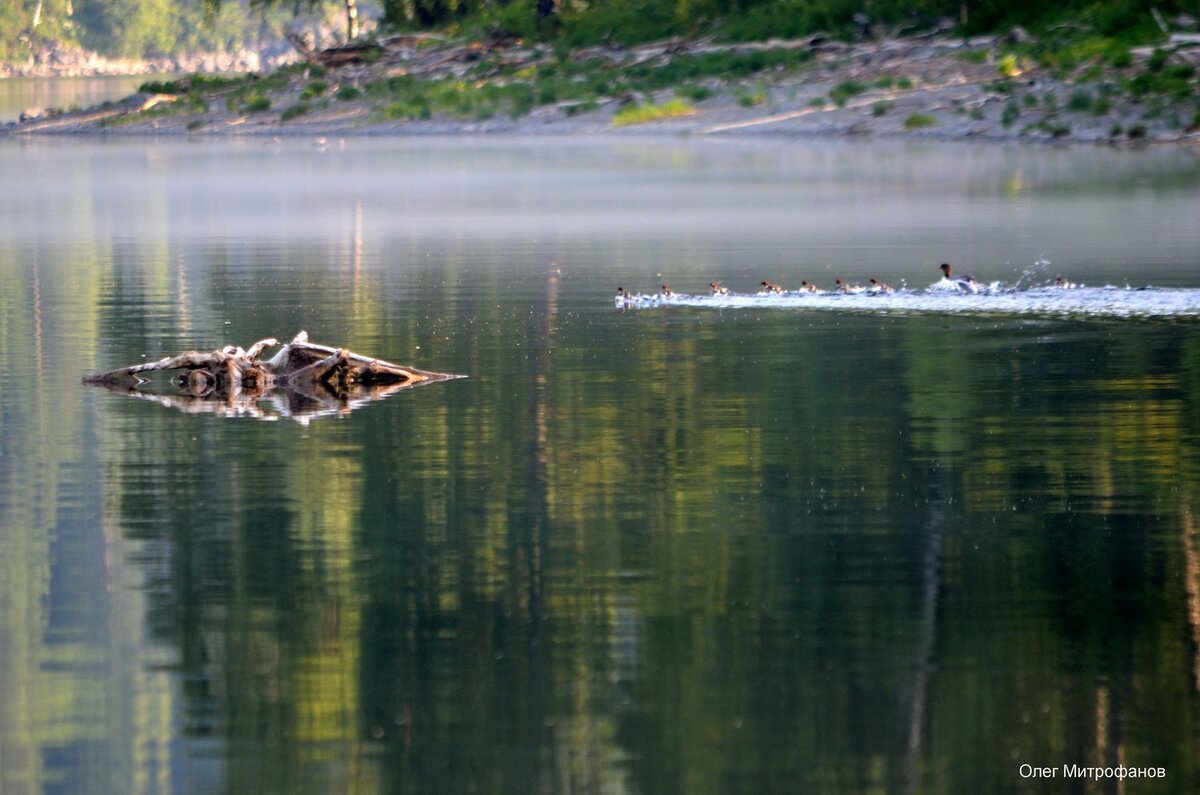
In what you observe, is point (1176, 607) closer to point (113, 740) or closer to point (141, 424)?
point (113, 740)

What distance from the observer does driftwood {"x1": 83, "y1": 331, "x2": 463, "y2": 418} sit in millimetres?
18797

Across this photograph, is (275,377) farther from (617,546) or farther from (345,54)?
(345,54)

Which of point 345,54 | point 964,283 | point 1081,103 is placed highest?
point 345,54

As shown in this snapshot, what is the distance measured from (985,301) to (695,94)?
52825 millimetres

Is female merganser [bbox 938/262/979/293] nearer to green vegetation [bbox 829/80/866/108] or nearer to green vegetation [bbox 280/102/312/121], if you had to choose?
green vegetation [bbox 829/80/866/108]

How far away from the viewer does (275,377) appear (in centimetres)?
1936

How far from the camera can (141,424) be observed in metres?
17.3

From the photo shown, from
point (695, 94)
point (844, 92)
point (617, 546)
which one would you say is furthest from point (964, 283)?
point (695, 94)

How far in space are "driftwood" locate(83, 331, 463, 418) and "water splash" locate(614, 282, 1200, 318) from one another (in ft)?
20.4

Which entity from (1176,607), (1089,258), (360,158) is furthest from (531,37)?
(1176,607)

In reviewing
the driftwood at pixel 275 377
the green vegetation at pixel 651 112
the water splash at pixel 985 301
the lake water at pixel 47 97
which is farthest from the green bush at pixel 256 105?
the driftwood at pixel 275 377

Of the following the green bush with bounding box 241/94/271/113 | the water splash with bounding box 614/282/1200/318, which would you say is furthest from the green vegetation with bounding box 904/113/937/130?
the water splash with bounding box 614/282/1200/318

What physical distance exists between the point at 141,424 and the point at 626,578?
6528 millimetres

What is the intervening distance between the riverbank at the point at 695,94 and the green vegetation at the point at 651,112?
7 cm
